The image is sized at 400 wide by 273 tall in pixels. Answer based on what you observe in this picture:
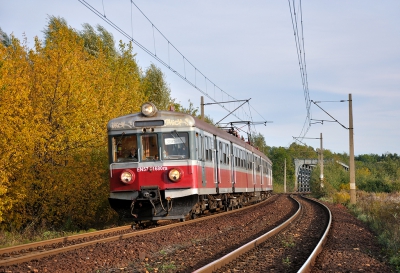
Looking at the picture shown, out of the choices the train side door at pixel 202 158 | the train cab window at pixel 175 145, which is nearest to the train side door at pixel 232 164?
the train side door at pixel 202 158

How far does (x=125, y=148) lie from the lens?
14312mm

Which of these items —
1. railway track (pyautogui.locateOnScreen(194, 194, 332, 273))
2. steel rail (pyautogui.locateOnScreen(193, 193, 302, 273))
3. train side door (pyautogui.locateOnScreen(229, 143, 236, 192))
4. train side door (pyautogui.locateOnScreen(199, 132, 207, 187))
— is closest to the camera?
steel rail (pyautogui.locateOnScreen(193, 193, 302, 273))

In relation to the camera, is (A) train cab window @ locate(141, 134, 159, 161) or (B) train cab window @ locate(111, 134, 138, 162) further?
(B) train cab window @ locate(111, 134, 138, 162)

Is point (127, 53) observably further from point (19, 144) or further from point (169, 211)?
point (169, 211)

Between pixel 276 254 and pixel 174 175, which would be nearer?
pixel 276 254

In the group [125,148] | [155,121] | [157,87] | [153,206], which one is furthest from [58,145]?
[157,87]

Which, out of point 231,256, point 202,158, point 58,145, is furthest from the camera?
point 58,145

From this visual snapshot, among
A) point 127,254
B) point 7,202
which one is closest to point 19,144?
point 7,202

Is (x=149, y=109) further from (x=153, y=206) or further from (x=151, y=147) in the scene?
(x=153, y=206)

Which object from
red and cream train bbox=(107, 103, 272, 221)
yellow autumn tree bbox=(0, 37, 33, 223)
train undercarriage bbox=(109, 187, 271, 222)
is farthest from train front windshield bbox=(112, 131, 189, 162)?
yellow autumn tree bbox=(0, 37, 33, 223)

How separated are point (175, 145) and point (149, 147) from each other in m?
0.69

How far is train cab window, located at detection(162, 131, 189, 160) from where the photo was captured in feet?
46.3

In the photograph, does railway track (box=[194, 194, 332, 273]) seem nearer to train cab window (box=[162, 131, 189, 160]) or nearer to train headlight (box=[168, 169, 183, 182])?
train headlight (box=[168, 169, 183, 182])

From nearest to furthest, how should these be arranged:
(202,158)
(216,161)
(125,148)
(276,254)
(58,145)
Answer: (276,254) < (125,148) < (202,158) < (216,161) < (58,145)
